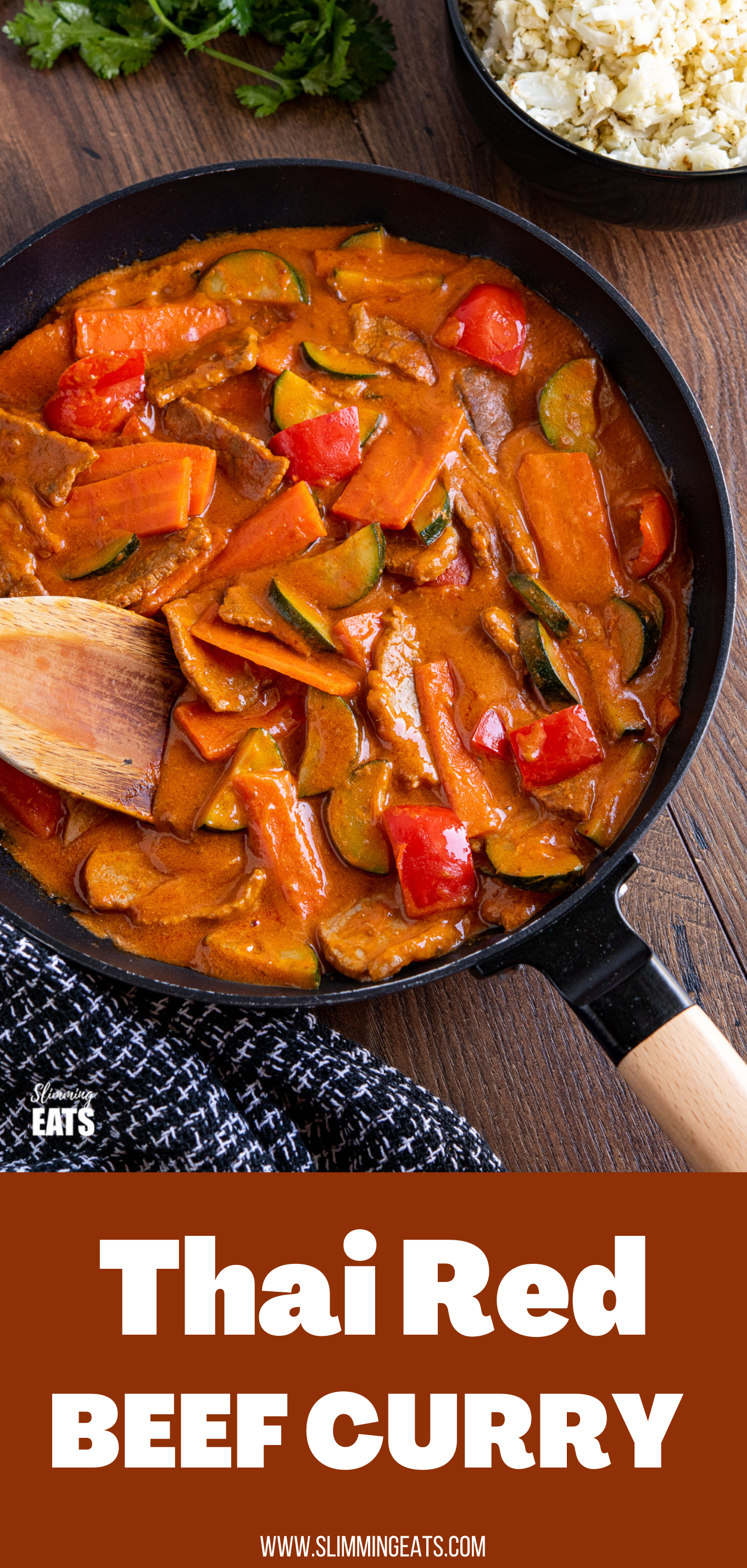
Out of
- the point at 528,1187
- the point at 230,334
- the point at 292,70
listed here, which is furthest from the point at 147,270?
the point at 528,1187

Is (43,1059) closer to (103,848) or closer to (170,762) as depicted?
(103,848)

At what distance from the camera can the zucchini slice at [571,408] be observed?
2.74 meters

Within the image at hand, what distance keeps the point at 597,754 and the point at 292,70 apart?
1983 mm

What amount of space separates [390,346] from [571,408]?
1.53 feet

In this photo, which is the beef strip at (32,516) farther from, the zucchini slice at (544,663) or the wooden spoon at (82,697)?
the zucchini slice at (544,663)

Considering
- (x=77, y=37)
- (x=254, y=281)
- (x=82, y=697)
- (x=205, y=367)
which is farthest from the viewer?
(x=77, y=37)

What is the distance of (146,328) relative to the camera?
2785 millimetres

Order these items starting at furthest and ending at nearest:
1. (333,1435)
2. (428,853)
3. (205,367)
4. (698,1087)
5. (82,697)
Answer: (205,367)
(82,697)
(428,853)
(333,1435)
(698,1087)

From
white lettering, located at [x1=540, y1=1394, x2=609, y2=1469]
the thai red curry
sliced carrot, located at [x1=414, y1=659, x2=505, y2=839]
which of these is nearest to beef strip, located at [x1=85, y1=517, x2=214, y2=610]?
the thai red curry

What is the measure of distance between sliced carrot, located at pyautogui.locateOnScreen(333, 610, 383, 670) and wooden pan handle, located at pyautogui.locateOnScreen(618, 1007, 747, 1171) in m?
1.04

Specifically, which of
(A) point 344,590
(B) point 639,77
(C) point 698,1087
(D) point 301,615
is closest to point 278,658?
(D) point 301,615

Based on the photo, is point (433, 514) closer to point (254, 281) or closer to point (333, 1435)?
point (254, 281)

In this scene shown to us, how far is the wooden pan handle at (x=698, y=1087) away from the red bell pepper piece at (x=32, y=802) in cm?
142

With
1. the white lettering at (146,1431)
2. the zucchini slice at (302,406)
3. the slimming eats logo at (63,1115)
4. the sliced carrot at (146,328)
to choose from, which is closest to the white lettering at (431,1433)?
the white lettering at (146,1431)
